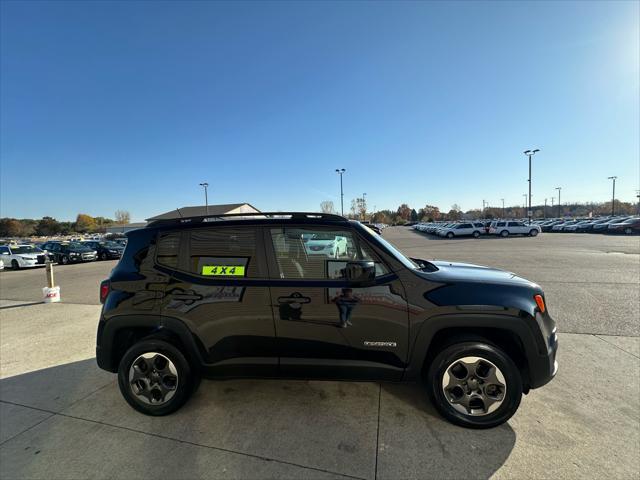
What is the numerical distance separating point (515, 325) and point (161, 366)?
10.7ft

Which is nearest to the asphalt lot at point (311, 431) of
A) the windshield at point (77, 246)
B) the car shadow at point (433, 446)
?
the car shadow at point (433, 446)

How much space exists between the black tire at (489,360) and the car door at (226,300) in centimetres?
146

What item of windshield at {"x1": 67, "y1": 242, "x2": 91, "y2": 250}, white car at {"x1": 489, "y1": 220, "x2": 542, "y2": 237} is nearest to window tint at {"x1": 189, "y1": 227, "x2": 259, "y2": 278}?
windshield at {"x1": 67, "y1": 242, "x2": 91, "y2": 250}

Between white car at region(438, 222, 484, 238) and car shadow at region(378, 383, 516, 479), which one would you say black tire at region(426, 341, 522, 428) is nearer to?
car shadow at region(378, 383, 516, 479)

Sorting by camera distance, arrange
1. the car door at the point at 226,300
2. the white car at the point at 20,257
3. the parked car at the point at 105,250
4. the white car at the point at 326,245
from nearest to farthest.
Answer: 1. the car door at the point at 226,300
2. the white car at the point at 326,245
3. the white car at the point at 20,257
4. the parked car at the point at 105,250

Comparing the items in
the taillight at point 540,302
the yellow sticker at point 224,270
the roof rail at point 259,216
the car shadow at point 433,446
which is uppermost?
the roof rail at point 259,216

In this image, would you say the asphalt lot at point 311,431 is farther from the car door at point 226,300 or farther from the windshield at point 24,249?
the windshield at point 24,249

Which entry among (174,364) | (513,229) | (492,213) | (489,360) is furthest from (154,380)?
(492,213)

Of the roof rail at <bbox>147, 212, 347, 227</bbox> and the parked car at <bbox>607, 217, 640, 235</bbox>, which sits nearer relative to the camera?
the roof rail at <bbox>147, 212, 347, 227</bbox>

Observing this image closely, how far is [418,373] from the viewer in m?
2.59

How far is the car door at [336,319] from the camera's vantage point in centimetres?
255

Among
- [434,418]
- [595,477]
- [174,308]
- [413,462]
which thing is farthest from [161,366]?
[595,477]

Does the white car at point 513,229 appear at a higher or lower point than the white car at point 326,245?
lower

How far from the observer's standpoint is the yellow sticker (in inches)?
108
